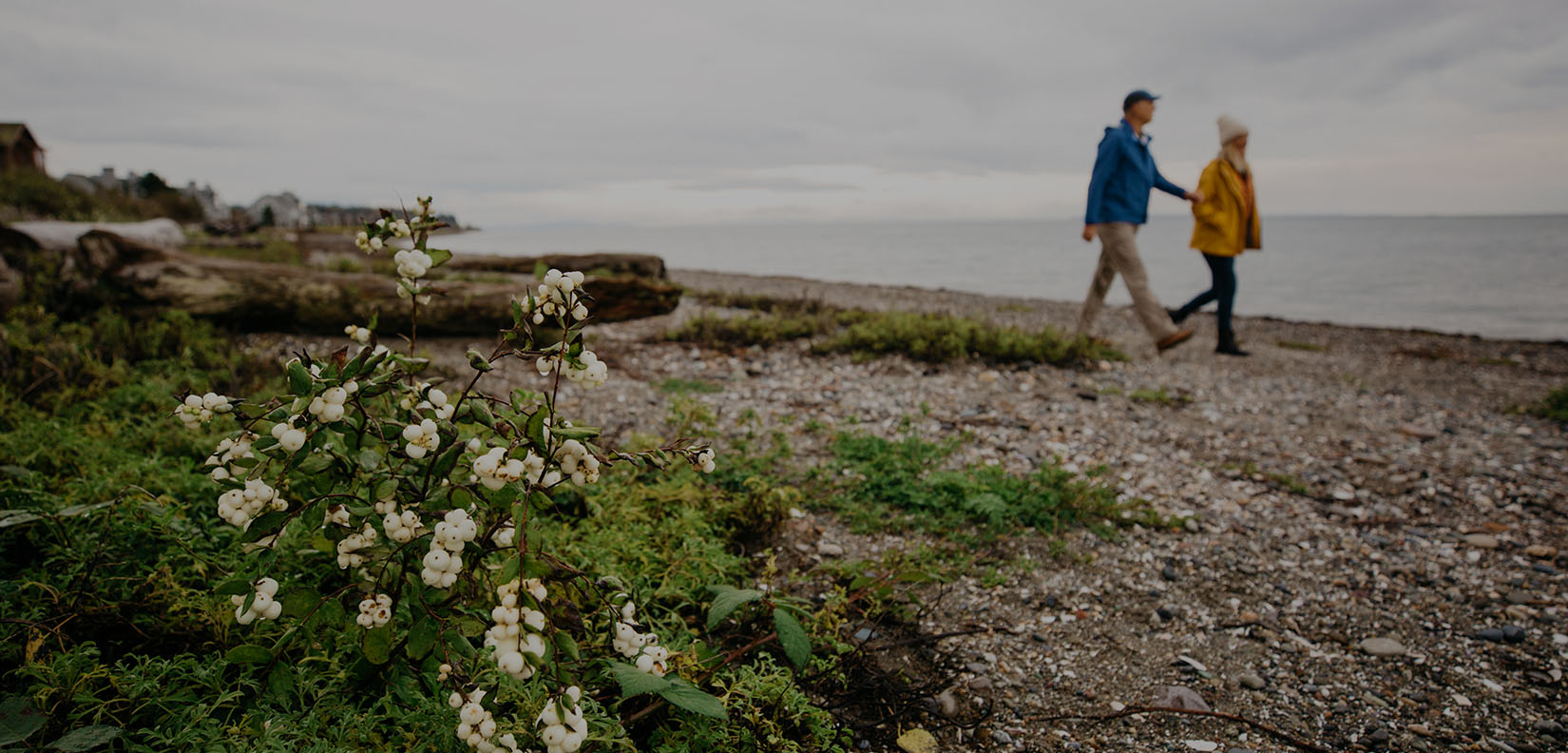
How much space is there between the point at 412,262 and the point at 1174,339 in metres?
8.87

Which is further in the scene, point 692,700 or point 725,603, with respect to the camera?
point 725,603

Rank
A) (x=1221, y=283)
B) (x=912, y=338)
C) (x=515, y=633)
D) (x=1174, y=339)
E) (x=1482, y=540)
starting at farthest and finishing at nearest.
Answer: (x=1221, y=283), (x=1174, y=339), (x=912, y=338), (x=1482, y=540), (x=515, y=633)

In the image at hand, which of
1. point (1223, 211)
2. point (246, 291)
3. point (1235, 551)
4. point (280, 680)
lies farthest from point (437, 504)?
point (1223, 211)

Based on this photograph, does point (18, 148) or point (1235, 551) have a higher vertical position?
point (18, 148)

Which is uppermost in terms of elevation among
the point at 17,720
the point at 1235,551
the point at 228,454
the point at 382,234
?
the point at 382,234

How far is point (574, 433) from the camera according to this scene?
1820mm

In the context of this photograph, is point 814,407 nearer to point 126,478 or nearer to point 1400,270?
point 126,478

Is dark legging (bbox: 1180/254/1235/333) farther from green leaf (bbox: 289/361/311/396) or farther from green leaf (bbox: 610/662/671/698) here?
green leaf (bbox: 289/361/311/396)

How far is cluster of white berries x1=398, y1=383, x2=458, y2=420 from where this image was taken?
202 cm

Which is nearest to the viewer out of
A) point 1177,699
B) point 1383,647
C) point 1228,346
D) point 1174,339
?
point 1177,699

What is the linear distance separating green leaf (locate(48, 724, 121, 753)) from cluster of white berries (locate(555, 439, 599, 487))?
4.48 feet

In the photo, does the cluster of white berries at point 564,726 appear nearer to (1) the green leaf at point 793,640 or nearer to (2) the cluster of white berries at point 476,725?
(2) the cluster of white berries at point 476,725

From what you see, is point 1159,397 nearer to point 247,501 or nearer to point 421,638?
point 421,638

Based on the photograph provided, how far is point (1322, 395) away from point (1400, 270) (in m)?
36.6
